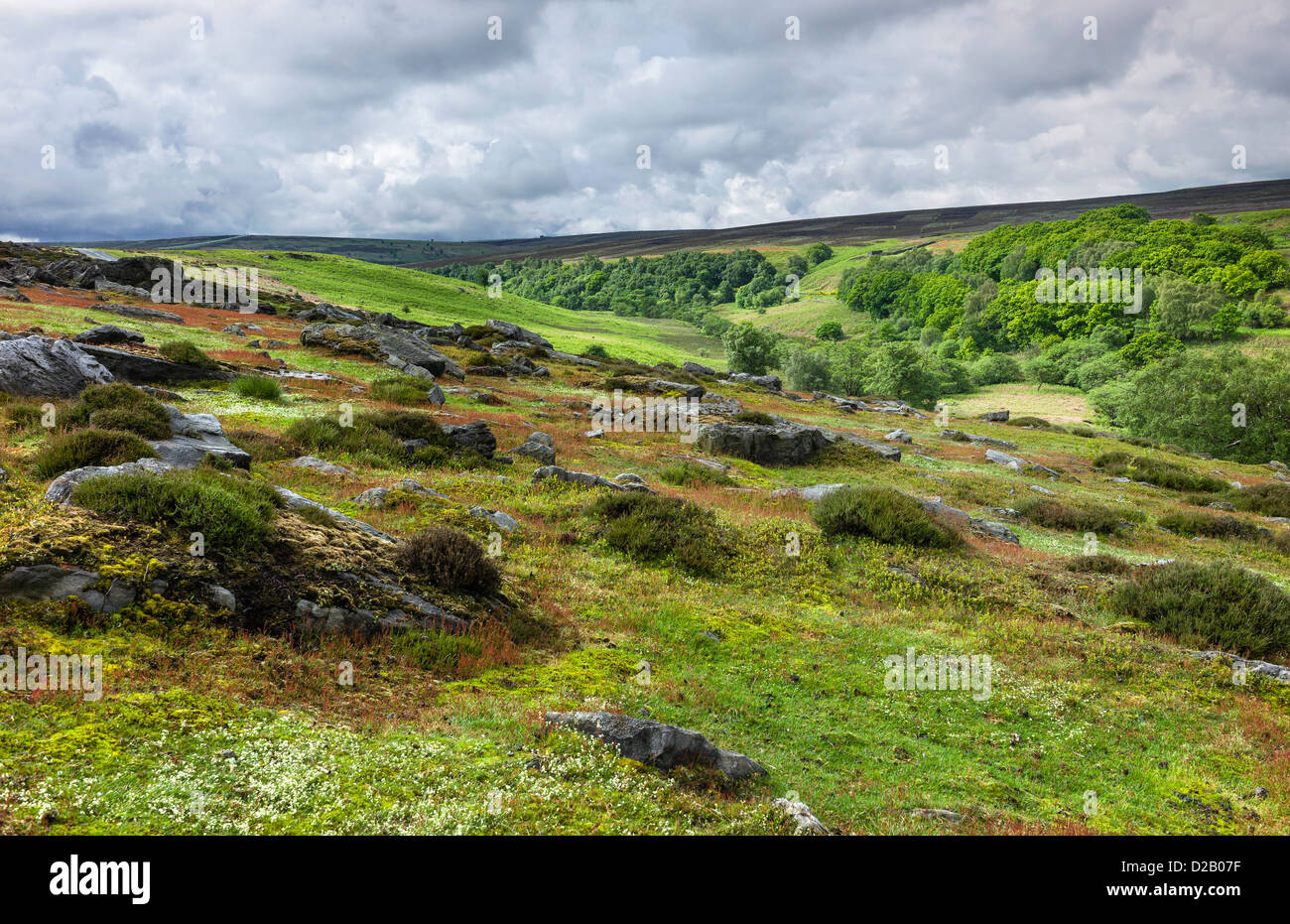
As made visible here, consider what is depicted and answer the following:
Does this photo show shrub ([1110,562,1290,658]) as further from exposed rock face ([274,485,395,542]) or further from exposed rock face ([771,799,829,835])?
exposed rock face ([274,485,395,542])

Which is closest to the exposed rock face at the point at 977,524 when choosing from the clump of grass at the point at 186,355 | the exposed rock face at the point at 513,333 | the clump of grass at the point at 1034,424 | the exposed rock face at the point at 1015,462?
the exposed rock face at the point at 1015,462

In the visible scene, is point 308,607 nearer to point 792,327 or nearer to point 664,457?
point 664,457

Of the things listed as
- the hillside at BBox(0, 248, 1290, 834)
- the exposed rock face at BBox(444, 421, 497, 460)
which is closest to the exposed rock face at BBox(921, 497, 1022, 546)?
the hillside at BBox(0, 248, 1290, 834)

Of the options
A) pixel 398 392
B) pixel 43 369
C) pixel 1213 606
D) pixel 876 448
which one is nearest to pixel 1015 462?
pixel 876 448

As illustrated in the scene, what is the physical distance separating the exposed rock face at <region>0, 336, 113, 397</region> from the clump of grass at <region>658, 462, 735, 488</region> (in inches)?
844

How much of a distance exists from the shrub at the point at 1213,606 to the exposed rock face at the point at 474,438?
2067cm

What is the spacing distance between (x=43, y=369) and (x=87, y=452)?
502 inches

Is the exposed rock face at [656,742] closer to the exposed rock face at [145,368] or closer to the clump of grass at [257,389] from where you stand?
the clump of grass at [257,389]

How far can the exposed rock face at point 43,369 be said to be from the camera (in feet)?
70.2

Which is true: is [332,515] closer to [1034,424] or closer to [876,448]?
[876,448]

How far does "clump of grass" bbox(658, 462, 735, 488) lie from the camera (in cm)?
2853

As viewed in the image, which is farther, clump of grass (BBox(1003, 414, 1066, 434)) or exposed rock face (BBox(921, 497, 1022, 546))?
clump of grass (BBox(1003, 414, 1066, 434))
